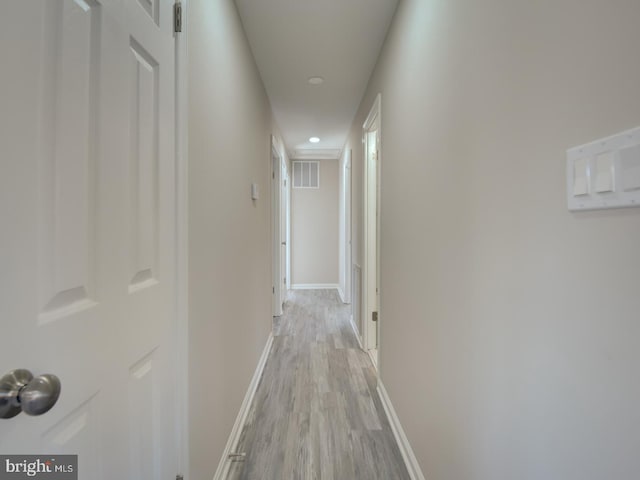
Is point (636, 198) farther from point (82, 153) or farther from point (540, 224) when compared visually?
point (82, 153)

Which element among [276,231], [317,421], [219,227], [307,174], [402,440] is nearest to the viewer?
[219,227]

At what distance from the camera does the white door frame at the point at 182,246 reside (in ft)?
3.42

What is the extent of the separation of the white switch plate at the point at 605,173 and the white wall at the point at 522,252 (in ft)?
0.06

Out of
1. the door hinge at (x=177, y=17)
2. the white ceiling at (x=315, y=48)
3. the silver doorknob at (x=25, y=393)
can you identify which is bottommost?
the silver doorknob at (x=25, y=393)

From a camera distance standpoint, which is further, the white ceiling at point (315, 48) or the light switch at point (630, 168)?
the white ceiling at point (315, 48)

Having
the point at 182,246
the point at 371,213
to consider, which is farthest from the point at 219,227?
the point at 371,213

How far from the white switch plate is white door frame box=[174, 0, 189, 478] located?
106cm

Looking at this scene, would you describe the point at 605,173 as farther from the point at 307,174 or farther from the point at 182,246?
the point at 307,174

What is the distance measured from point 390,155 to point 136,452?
191 centimetres

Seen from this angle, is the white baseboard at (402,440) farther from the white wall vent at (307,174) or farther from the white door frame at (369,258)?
the white wall vent at (307,174)

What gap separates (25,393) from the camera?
0.48m

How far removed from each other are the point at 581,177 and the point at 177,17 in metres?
1.25

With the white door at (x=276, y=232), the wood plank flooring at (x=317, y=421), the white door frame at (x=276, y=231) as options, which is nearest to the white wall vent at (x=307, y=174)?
the white door frame at (x=276, y=231)

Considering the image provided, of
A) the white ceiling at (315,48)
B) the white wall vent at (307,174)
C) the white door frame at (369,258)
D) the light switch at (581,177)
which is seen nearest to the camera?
the light switch at (581,177)
